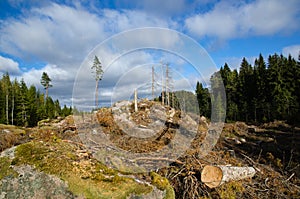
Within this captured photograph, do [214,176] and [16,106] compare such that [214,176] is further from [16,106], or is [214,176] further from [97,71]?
[16,106]

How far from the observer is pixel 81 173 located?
3742 millimetres

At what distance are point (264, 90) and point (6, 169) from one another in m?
37.8

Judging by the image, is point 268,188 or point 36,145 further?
point 268,188

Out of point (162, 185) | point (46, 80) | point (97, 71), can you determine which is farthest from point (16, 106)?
point (162, 185)

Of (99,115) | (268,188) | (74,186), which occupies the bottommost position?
(268,188)

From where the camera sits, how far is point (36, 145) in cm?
439

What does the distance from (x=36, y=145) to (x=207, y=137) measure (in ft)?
18.5

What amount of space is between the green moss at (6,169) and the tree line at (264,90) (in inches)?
1177

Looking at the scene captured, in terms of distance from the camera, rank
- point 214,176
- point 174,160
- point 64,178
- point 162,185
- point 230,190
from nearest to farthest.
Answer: point 64,178
point 162,185
point 214,176
point 230,190
point 174,160

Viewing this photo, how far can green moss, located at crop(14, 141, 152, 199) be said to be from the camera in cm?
349

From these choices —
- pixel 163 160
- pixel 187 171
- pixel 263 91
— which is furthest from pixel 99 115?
pixel 263 91

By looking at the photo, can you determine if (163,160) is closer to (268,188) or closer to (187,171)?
(187,171)

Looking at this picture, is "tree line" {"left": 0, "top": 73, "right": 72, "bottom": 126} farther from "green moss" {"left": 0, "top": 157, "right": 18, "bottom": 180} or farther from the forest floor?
"green moss" {"left": 0, "top": 157, "right": 18, "bottom": 180}

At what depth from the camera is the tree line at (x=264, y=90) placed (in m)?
30.9
